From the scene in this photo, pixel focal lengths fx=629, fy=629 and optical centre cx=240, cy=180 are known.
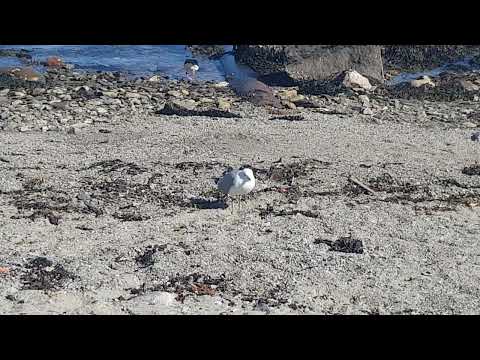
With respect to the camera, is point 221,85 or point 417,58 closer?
point 221,85

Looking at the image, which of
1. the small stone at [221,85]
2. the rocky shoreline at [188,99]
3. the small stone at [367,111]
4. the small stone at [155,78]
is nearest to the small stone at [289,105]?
the rocky shoreline at [188,99]

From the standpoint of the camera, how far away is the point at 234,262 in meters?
6.84

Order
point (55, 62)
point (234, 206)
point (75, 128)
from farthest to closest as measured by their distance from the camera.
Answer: point (55, 62), point (75, 128), point (234, 206)

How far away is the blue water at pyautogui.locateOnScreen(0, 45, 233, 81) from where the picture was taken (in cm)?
1738

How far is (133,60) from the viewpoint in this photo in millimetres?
18312

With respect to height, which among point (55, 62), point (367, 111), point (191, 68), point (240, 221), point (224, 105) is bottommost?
point (240, 221)

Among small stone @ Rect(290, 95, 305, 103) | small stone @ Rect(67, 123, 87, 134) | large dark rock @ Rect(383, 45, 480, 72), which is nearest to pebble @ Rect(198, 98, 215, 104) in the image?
small stone @ Rect(290, 95, 305, 103)

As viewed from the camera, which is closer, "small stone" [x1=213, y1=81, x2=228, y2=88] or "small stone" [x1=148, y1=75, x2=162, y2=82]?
"small stone" [x1=213, y1=81, x2=228, y2=88]

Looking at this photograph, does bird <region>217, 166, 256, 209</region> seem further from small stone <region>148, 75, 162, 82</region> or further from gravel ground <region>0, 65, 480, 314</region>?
small stone <region>148, 75, 162, 82</region>

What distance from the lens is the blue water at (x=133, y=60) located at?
17375 mm

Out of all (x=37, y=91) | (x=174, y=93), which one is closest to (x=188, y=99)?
(x=174, y=93)

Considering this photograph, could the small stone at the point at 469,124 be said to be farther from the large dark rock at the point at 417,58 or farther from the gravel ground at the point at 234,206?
the large dark rock at the point at 417,58

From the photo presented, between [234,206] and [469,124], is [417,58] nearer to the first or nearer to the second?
[469,124]
